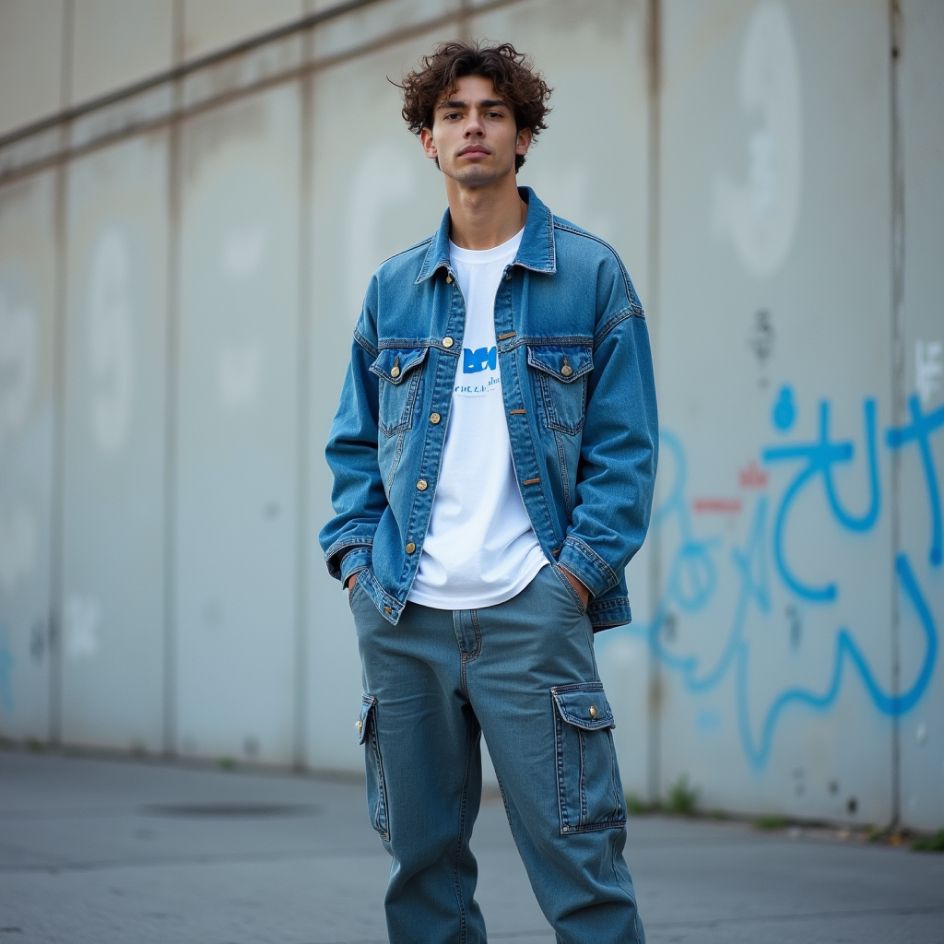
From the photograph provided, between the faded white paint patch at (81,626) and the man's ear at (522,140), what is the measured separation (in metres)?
9.77

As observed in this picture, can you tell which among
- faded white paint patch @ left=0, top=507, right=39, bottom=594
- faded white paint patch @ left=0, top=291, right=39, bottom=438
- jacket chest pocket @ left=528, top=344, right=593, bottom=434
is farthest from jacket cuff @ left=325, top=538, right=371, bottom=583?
faded white paint patch @ left=0, top=291, right=39, bottom=438

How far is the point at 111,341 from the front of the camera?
12867 mm

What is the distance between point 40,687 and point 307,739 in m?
3.71

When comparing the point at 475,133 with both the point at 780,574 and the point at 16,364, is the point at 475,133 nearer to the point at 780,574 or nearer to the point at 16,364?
the point at 780,574

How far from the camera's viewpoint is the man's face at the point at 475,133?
3.57m

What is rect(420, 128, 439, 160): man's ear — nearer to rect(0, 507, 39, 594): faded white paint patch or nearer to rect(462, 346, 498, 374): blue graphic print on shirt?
rect(462, 346, 498, 374): blue graphic print on shirt

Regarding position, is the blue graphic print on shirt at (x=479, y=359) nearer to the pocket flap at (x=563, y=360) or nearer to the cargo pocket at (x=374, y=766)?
the pocket flap at (x=563, y=360)

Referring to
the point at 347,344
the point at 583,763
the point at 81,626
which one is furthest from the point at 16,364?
the point at 583,763

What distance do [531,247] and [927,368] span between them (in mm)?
4096

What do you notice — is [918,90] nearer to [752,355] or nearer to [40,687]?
[752,355]

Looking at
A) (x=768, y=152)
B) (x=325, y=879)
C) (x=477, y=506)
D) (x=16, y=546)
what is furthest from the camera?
(x=16, y=546)

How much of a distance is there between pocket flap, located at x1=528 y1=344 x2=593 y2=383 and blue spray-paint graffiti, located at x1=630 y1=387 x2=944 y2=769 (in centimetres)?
406

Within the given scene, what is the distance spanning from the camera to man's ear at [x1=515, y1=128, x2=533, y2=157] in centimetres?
369

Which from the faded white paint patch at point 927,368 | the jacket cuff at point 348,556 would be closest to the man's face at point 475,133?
the jacket cuff at point 348,556
